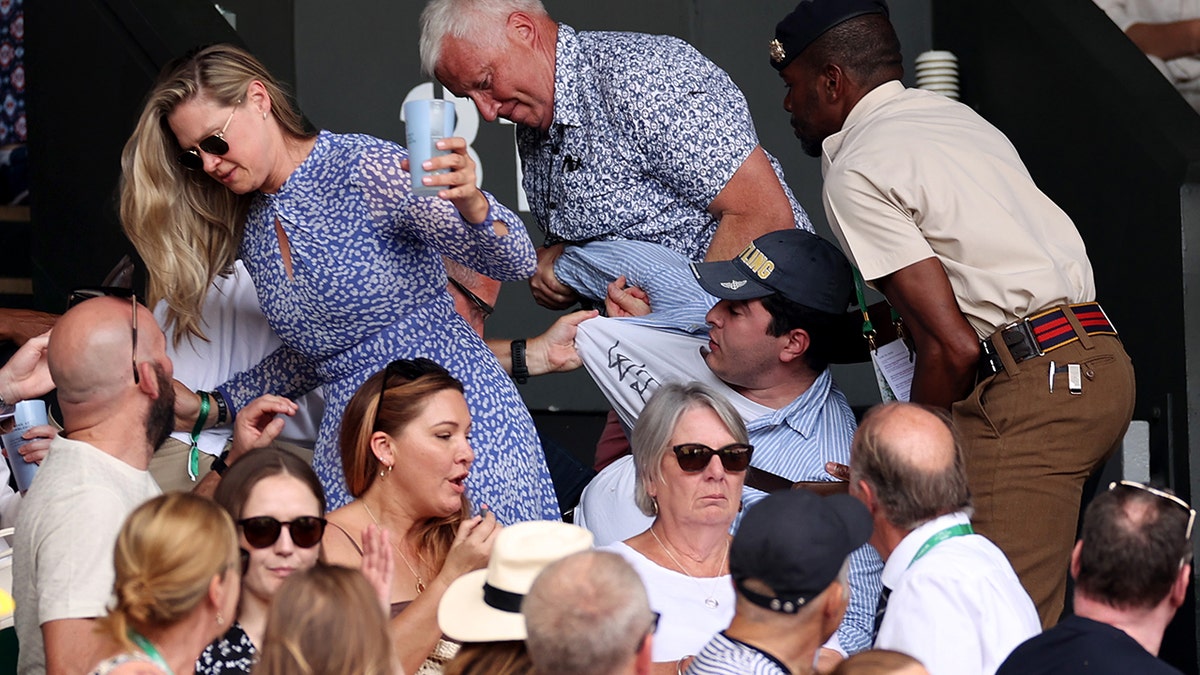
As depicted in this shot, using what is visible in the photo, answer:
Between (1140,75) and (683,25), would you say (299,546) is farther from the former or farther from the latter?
(683,25)

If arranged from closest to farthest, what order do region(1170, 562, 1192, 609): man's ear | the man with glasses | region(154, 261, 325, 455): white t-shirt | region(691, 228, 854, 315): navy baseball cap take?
the man with glasses, region(1170, 562, 1192, 609): man's ear, region(691, 228, 854, 315): navy baseball cap, region(154, 261, 325, 455): white t-shirt

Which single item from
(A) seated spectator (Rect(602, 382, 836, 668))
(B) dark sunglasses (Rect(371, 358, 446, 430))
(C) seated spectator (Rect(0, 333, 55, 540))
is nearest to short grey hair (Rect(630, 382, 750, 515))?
(A) seated spectator (Rect(602, 382, 836, 668))

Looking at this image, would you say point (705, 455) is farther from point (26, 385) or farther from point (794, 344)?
point (26, 385)

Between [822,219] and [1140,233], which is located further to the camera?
[822,219]

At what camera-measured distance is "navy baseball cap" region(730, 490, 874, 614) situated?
242 cm

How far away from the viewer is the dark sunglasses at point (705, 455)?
3.55m

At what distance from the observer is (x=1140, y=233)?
16.3ft

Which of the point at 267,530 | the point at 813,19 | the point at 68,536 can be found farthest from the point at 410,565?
the point at 813,19

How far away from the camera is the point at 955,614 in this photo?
9.30 ft

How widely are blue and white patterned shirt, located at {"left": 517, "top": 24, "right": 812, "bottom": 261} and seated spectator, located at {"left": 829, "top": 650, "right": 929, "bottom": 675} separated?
1963 millimetres

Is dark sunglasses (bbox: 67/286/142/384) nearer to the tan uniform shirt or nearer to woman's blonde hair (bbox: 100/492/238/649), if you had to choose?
woman's blonde hair (bbox: 100/492/238/649)

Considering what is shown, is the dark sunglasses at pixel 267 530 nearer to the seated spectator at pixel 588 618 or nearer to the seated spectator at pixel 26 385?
the seated spectator at pixel 588 618

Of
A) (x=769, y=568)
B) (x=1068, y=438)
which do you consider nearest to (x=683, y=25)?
(x=1068, y=438)

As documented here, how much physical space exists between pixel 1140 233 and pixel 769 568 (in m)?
3.03
